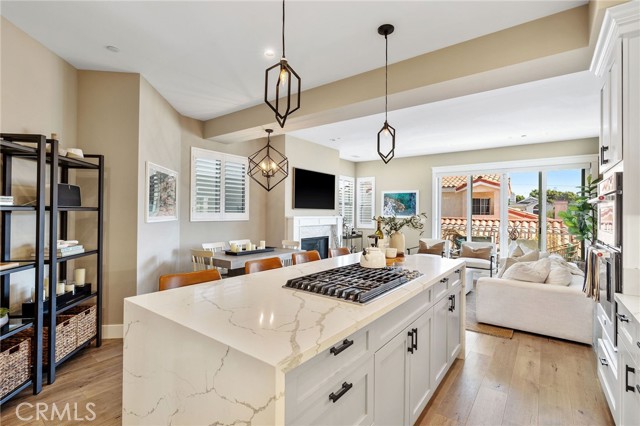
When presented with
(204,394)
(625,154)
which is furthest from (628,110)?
(204,394)

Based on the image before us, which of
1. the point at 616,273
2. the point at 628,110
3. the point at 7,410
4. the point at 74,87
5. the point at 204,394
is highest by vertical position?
the point at 74,87

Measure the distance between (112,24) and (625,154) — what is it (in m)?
3.75

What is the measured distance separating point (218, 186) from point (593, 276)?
4.90m

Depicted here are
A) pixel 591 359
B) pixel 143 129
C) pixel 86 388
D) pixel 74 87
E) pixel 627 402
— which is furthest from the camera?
pixel 143 129

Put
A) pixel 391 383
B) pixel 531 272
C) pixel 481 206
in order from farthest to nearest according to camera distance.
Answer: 1. pixel 481 206
2. pixel 531 272
3. pixel 391 383

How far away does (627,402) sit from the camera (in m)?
1.68

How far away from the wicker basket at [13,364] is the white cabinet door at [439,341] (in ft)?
9.67

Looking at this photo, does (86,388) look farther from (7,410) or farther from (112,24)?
(112,24)

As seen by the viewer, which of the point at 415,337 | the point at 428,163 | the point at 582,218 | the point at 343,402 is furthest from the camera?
the point at 428,163

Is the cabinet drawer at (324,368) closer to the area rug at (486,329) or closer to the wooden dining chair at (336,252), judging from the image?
the wooden dining chair at (336,252)

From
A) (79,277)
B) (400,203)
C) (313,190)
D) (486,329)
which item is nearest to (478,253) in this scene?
(400,203)

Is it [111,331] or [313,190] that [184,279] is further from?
[313,190]

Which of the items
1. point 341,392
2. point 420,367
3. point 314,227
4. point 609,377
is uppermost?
point 314,227

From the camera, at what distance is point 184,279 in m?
1.99
